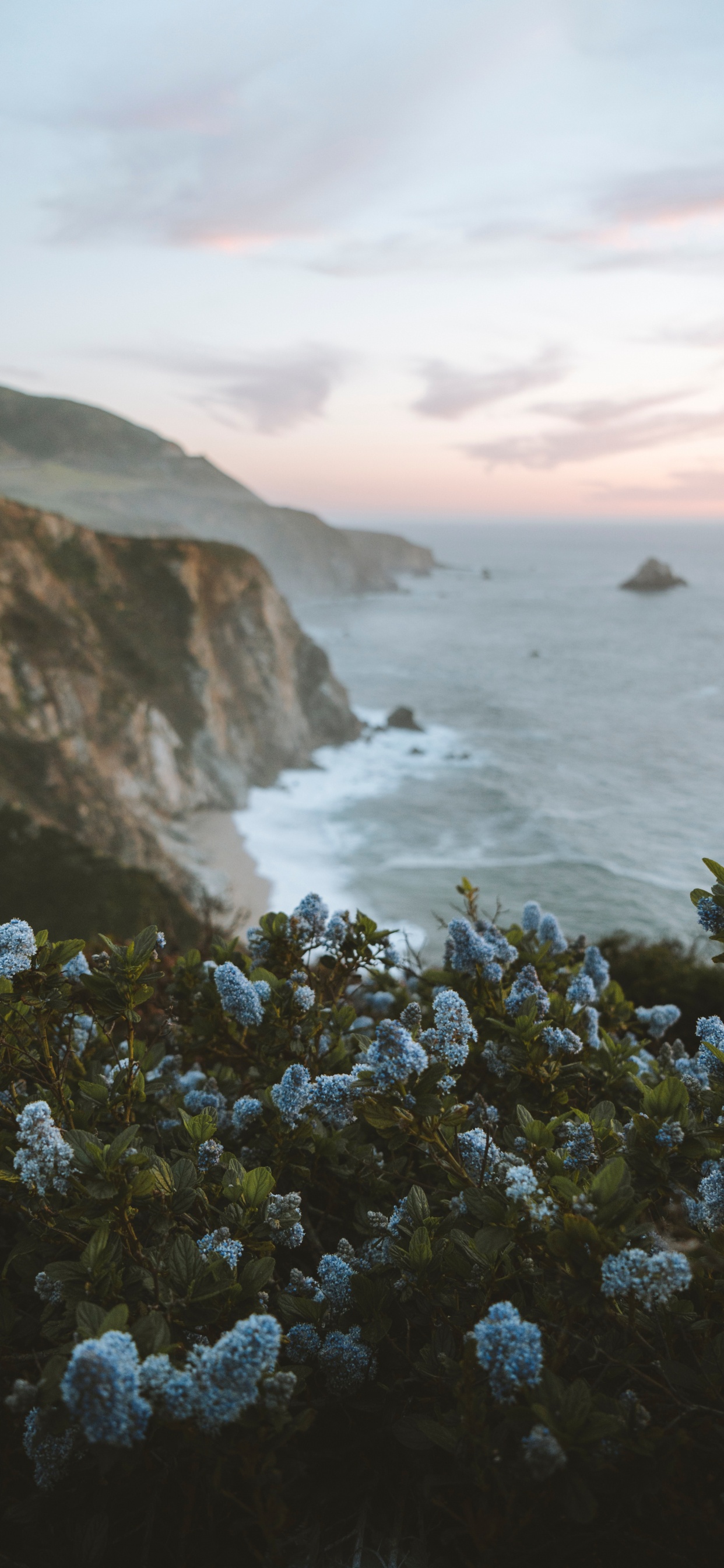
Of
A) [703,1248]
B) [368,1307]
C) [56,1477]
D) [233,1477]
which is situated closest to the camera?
[56,1477]

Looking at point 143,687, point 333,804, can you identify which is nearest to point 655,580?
point 333,804

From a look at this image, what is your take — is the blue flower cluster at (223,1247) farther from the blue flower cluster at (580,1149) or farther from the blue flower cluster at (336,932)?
the blue flower cluster at (336,932)

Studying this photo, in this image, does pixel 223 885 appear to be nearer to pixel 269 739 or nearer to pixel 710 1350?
pixel 269 739

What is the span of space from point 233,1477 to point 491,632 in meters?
100

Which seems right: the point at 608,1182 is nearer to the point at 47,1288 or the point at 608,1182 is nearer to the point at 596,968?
the point at 47,1288

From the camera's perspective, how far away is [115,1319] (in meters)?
1.72

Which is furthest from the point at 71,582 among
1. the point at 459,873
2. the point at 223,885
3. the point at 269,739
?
the point at 459,873

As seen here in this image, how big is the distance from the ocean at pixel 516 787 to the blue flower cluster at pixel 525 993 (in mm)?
809

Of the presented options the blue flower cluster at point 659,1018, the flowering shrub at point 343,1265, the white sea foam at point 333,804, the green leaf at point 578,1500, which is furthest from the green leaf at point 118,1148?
the white sea foam at point 333,804

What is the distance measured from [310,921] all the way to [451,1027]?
1034mm

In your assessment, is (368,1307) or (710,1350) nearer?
(710,1350)

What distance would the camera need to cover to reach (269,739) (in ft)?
157

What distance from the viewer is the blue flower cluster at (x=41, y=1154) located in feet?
6.73

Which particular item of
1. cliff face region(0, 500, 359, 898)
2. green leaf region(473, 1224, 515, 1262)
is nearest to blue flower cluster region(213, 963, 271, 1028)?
green leaf region(473, 1224, 515, 1262)
